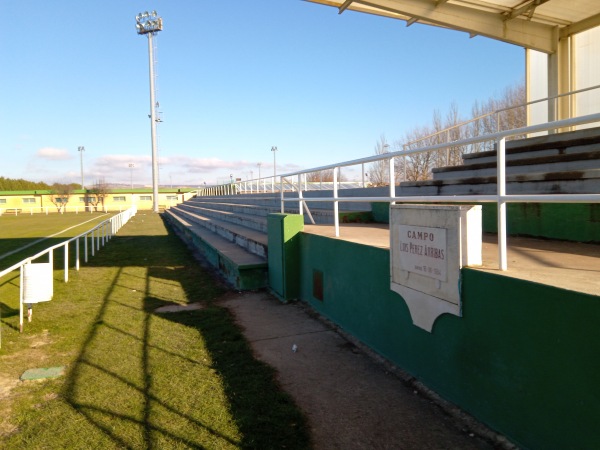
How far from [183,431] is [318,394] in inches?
48.7

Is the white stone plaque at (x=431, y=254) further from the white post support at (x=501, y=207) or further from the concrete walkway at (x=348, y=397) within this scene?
the concrete walkway at (x=348, y=397)

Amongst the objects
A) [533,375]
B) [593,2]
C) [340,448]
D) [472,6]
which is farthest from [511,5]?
[340,448]

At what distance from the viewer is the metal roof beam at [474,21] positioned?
28.9 ft

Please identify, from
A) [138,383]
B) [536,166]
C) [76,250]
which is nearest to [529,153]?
[536,166]

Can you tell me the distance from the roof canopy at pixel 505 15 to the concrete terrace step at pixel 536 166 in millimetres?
3241

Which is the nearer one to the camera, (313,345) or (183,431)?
(183,431)

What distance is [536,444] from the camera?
112 inches

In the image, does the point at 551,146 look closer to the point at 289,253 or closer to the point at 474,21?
the point at 474,21

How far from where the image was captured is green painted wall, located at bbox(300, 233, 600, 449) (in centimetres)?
255

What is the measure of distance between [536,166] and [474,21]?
4.49m

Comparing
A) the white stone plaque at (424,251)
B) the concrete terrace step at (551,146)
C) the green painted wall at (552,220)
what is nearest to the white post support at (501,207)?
the white stone plaque at (424,251)

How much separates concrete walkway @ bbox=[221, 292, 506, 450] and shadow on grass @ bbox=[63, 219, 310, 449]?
202 mm

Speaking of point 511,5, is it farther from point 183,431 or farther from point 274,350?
point 183,431

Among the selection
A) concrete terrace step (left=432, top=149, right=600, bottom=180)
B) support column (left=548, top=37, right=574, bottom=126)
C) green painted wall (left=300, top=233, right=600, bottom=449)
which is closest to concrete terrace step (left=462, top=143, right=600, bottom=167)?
concrete terrace step (left=432, top=149, right=600, bottom=180)
